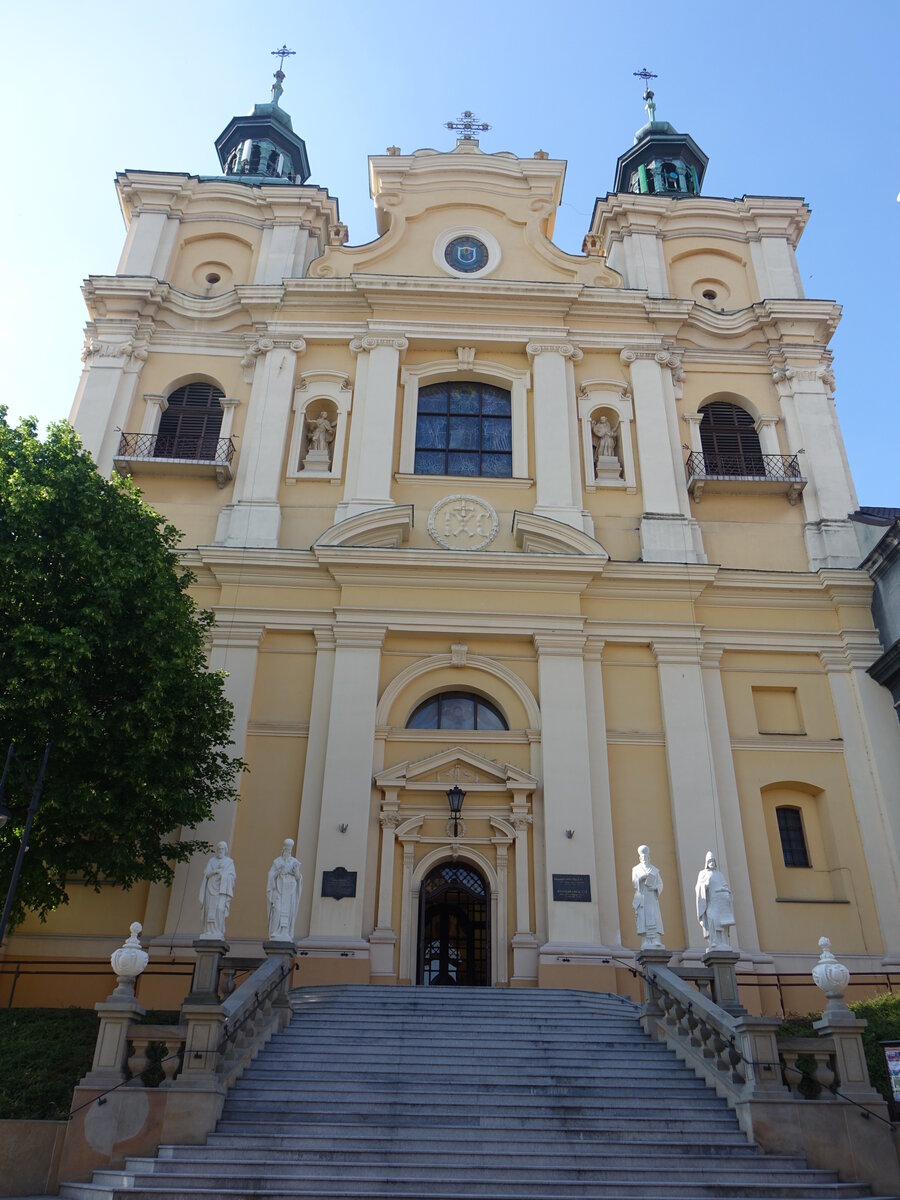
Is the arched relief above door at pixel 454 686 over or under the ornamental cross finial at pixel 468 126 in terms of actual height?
under

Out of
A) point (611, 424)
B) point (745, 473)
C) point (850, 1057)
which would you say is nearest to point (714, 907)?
point (850, 1057)

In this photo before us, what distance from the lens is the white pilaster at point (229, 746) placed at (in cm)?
1700

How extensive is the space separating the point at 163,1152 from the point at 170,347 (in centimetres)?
1918

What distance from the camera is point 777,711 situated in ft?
66.1

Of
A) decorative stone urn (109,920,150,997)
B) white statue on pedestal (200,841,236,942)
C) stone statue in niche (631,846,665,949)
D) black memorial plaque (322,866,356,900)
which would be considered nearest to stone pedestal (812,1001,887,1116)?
stone statue in niche (631,846,665,949)

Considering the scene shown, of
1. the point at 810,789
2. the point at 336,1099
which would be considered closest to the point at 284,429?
the point at 810,789

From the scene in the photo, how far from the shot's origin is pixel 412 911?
1755cm

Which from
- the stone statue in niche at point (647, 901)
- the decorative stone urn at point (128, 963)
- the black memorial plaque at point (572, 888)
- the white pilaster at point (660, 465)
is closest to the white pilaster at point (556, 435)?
the white pilaster at point (660, 465)

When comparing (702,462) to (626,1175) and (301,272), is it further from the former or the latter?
(626,1175)

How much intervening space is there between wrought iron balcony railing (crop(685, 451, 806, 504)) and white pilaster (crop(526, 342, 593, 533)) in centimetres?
277

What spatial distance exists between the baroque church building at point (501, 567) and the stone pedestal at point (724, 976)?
2.96m

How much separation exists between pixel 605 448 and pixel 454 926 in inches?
449

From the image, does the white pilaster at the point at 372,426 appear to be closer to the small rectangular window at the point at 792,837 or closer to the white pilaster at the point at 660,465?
the white pilaster at the point at 660,465

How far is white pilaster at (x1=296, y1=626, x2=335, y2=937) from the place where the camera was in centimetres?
1742
